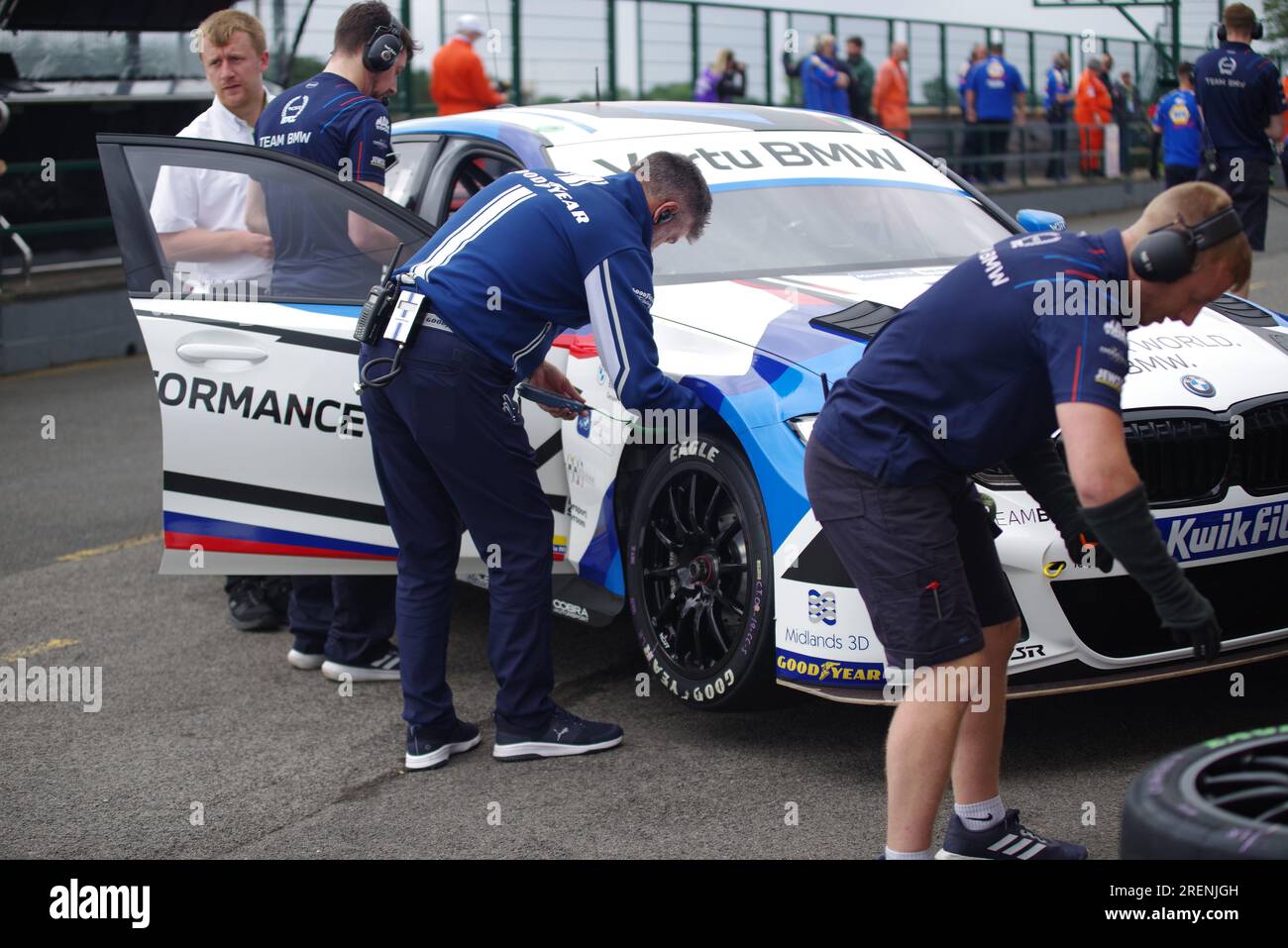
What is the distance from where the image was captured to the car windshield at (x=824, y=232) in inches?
196

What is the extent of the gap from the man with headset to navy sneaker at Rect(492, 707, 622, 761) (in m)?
0.84

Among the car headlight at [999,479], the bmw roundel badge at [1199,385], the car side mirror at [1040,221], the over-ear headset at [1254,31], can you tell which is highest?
the over-ear headset at [1254,31]

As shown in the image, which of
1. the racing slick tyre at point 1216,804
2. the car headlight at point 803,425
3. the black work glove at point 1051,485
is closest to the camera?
the racing slick tyre at point 1216,804

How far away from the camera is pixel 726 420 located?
413 centimetres

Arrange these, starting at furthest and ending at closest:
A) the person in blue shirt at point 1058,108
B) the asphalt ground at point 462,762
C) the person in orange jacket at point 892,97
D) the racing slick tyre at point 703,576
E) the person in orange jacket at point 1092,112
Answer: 1. the person in orange jacket at point 1092,112
2. the person in blue shirt at point 1058,108
3. the person in orange jacket at point 892,97
4. the racing slick tyre at point 703,576
5. the asphalt ground at point 462,762

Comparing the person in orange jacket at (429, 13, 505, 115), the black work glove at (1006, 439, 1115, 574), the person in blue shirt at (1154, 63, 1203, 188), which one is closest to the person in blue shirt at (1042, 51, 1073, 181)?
the person in blue shirt at (1154, 63, 1203, 188)

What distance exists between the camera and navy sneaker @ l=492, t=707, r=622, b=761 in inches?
173

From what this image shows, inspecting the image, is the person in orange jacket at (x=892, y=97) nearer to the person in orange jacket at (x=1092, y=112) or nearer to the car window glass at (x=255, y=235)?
the person in orange jacket at (x=1092, y=112)

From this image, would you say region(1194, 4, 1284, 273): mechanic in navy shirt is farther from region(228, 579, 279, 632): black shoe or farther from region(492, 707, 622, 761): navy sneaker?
region(492, 707, 622, 761): navy sneaker

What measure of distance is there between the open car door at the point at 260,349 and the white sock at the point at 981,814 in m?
2.12

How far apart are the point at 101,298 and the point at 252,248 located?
7474 millimetres
